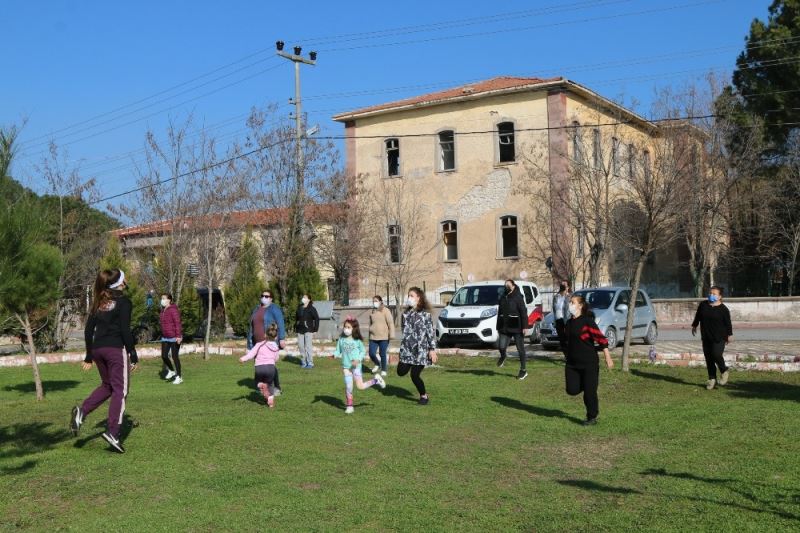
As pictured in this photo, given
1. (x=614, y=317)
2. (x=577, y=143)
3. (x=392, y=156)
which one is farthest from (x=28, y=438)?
(x=392, y=156)

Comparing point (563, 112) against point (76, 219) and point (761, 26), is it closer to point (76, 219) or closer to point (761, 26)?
point (761, 26)

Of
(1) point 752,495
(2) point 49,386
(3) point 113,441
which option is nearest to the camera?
(1) point 752,495

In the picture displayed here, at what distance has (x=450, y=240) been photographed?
41.3 meters

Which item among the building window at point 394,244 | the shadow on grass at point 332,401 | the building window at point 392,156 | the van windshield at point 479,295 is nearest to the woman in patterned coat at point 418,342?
the shadow on grass at point 332,401

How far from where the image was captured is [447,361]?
1914 cm

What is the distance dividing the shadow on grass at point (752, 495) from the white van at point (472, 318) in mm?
14735

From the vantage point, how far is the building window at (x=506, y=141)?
3919 cm

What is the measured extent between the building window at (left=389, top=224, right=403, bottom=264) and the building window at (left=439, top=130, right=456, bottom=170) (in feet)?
12.2

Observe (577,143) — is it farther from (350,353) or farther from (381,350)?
(350,353)

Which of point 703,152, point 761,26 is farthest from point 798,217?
point 761,26

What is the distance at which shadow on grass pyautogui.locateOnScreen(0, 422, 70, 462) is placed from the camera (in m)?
9.55

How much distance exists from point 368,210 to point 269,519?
3390 cm

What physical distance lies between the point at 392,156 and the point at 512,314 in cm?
2735

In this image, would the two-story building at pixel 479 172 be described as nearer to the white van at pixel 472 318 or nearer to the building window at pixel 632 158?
the building window at pixel 632 158
